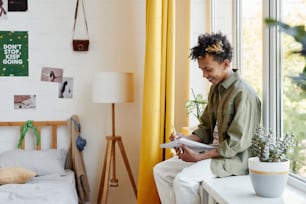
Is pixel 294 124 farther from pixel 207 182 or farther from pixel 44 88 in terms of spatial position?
pixel 44 88

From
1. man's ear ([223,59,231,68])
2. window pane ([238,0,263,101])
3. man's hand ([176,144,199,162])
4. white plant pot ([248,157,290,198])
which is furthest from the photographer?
window pane ([238,0,263,101])

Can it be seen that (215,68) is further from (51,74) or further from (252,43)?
(51,74)

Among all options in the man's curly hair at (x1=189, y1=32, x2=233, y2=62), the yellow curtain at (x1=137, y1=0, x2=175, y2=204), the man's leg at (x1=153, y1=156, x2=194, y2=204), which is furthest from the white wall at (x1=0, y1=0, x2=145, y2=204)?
the man's curly hair at (x1=189, y1=32, x2=233, y2=62)

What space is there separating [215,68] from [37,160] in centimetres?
177

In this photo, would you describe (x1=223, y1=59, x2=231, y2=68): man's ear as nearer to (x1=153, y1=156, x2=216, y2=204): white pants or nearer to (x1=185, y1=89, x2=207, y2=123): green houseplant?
(x1=153, y1=156, x2=216, y2=204): white pants

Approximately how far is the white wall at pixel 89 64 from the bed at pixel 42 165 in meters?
0.11

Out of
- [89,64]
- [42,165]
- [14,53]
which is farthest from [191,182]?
[14,53]

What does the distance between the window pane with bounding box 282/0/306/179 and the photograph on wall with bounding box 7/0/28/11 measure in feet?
7.73

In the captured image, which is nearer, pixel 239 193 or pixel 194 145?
pixel 239 193

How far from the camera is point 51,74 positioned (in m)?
3.61

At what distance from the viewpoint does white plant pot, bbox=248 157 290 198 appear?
166cm

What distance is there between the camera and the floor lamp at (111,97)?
3.27 meters

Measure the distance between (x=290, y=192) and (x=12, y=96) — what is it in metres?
2.62

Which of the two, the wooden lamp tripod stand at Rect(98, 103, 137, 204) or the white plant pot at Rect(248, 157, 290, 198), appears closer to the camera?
the white plant pot at Rect(248, 157, 290, 198)
